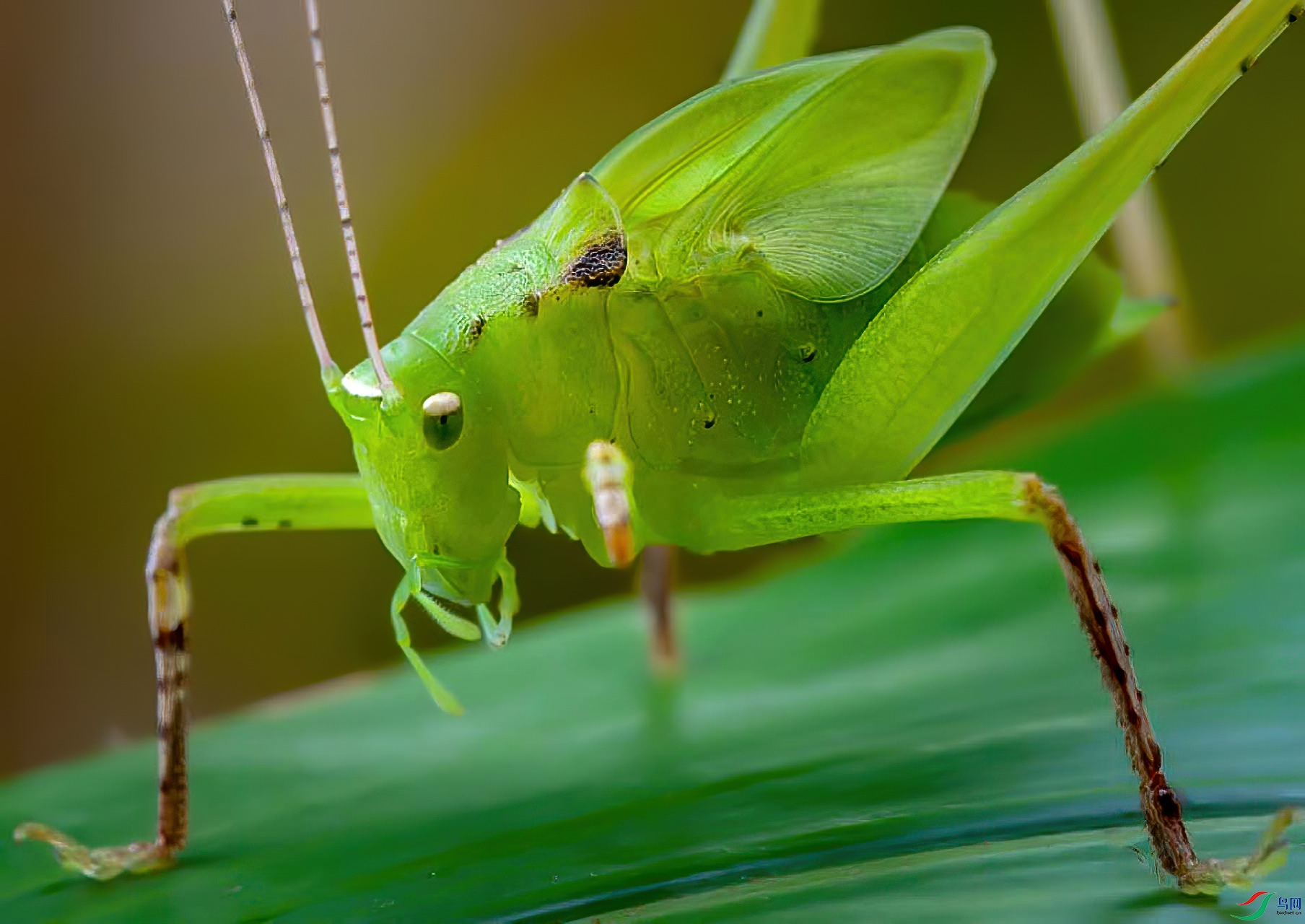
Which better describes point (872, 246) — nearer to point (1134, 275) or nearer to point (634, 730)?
point (634, 730)

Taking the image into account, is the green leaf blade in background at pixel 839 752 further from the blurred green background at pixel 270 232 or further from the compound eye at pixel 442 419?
the blurred green background at pixel 270 232

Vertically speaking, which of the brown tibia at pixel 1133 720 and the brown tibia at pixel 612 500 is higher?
the brown tibia at pixel 612 500

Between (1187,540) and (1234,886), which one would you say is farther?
(1187,540)

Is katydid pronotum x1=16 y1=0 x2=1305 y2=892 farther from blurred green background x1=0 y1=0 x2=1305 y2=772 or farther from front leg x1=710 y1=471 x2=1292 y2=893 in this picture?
blurred green background x1=0 y1=0 x2=1305 y2=772

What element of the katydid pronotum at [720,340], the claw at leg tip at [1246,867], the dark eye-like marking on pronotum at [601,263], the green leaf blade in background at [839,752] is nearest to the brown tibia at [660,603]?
the green leaf blade in background at [839,752]

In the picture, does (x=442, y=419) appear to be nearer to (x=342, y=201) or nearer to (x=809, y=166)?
(x=342, y=201)

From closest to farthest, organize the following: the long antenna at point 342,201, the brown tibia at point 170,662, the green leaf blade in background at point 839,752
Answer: the green leaf blade in background at point 839,752 < the long antenna at point 342,201 < the brown tibia at point 170,662

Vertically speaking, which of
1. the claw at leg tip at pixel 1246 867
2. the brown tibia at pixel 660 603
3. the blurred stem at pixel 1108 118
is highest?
the blurred stem at pixel 1108 118

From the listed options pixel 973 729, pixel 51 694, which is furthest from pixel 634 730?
pixel 51 694

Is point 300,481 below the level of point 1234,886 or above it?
above
